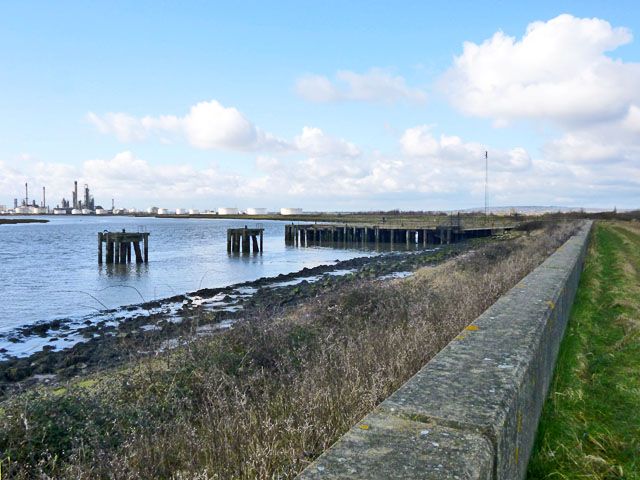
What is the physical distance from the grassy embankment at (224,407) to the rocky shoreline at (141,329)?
922mm

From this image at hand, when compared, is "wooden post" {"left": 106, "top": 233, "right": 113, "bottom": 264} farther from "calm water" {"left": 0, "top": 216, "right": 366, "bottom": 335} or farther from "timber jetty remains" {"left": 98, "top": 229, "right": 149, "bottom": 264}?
"calm water" {"left": 0, "top": 216, "right": 366, "bottom": 335}

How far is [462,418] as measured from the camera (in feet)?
7.25

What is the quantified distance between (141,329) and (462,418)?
12.2 meters

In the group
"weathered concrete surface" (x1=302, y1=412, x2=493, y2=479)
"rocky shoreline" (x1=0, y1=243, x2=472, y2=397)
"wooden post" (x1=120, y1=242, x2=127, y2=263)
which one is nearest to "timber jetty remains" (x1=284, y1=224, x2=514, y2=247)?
"wooden post" (x1=120, y1=242, x2=127, y2=263)

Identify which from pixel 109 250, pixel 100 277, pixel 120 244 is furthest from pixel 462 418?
pixel 120 244

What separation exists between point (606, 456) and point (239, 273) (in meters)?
25.3

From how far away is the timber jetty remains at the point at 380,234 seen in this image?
171 feet

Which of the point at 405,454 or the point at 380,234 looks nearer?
the point at 405,454

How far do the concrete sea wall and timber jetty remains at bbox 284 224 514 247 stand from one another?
48.0 metres

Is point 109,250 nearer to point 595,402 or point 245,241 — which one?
point 245,241

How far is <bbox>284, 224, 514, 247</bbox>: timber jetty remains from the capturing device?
5197 cm

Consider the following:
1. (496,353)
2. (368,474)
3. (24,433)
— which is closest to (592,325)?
(496,353)

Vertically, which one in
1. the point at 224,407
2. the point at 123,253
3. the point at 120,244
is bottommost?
the point at 123,253

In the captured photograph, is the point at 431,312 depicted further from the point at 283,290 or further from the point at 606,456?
the point at 283,290
